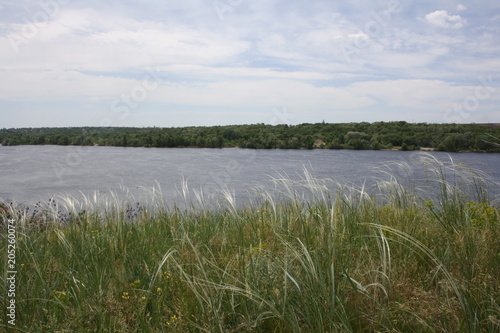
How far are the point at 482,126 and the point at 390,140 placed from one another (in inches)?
422

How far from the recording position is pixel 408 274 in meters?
3.09

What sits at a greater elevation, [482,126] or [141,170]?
[482,126]

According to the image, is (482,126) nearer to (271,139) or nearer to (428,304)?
(271,139)

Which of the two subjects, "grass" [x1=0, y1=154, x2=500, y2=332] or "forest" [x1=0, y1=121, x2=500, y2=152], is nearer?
"grass" [x1=0, y1=154, x2=500, y2=332]

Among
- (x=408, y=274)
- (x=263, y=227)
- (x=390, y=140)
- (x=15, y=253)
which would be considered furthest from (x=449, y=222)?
(x=390, y=140)

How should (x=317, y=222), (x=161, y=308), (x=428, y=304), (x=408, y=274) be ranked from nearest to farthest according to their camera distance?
1. (x=428, y=304)
2. (x=161, y=308)
3. (x=408, y=274)
4. (x=317, y=222)

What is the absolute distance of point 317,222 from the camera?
13.0 feet

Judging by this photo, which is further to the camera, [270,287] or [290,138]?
[290,138]

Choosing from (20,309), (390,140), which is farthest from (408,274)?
(390,140)

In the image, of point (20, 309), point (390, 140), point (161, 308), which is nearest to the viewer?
point (20, 309)

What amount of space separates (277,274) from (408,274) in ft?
3.93

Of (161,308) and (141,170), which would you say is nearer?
(161,308)

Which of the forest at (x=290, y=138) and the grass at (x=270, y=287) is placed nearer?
the grass at (x=270, y=287)

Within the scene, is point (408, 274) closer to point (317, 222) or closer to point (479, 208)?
point (317, 222)
